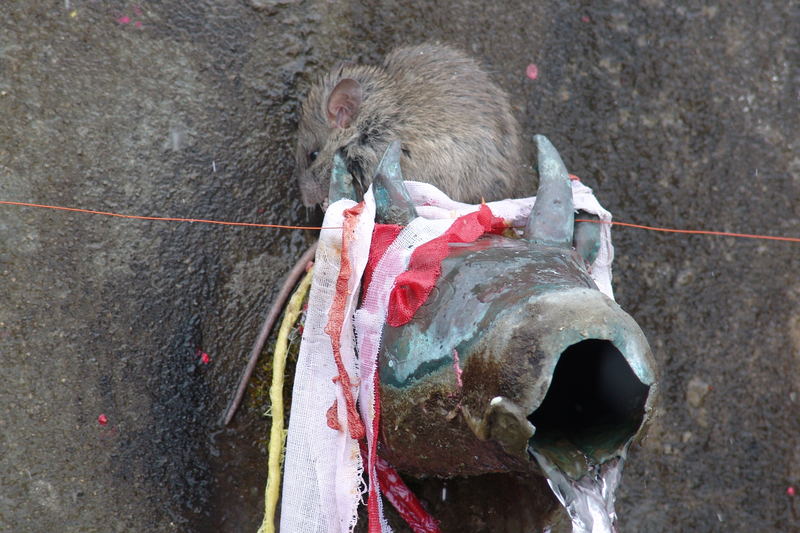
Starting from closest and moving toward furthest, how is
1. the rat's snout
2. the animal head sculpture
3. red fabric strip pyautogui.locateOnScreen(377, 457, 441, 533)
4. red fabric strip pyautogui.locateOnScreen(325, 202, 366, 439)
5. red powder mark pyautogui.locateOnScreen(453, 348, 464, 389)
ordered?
the animal head sculpture
red powder mark pyautogui.locateOnScreen(453, 348, 464, 389)
red fabric strip pyautogui.locateOnScreen(325, 202, 366, 439)
red fabric strip pyautogui.locateOnScreen(377, 457, 441, 533)
the rat's snout

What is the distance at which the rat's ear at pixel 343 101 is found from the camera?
286 cm

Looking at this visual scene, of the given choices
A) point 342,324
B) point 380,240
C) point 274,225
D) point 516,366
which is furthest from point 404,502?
point 516,366

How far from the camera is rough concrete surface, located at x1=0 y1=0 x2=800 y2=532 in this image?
2.57 meters

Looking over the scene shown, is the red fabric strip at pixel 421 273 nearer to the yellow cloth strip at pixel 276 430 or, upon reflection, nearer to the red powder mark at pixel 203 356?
the yellow cloth strip at pixel 276 430

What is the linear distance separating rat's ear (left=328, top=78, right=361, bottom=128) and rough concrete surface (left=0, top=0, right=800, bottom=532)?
166mm

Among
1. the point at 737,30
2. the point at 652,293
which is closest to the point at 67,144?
the point at 652,293

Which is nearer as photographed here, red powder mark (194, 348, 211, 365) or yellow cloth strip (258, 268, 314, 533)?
yellow cloth strip (258, 268, 314, 533)

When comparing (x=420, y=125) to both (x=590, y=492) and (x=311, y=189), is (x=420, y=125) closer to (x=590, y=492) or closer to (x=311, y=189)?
(x=311, y=189)

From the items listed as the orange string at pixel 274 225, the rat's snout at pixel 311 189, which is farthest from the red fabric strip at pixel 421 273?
the rat's snout at pixel 311 189

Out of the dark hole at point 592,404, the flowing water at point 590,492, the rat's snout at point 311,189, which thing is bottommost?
the flowing water at point 590,492

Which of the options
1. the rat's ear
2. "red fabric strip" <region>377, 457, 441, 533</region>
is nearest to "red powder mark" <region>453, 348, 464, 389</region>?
"red fabric strip" <region>377, 457, 441, 533</region>

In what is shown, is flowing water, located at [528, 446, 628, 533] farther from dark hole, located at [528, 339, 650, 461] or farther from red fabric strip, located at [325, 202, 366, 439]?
red fabric strip, located at [325, 202, 366, 439]

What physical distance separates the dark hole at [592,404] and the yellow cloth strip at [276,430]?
0.94 metres

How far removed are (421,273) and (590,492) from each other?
0.62m
